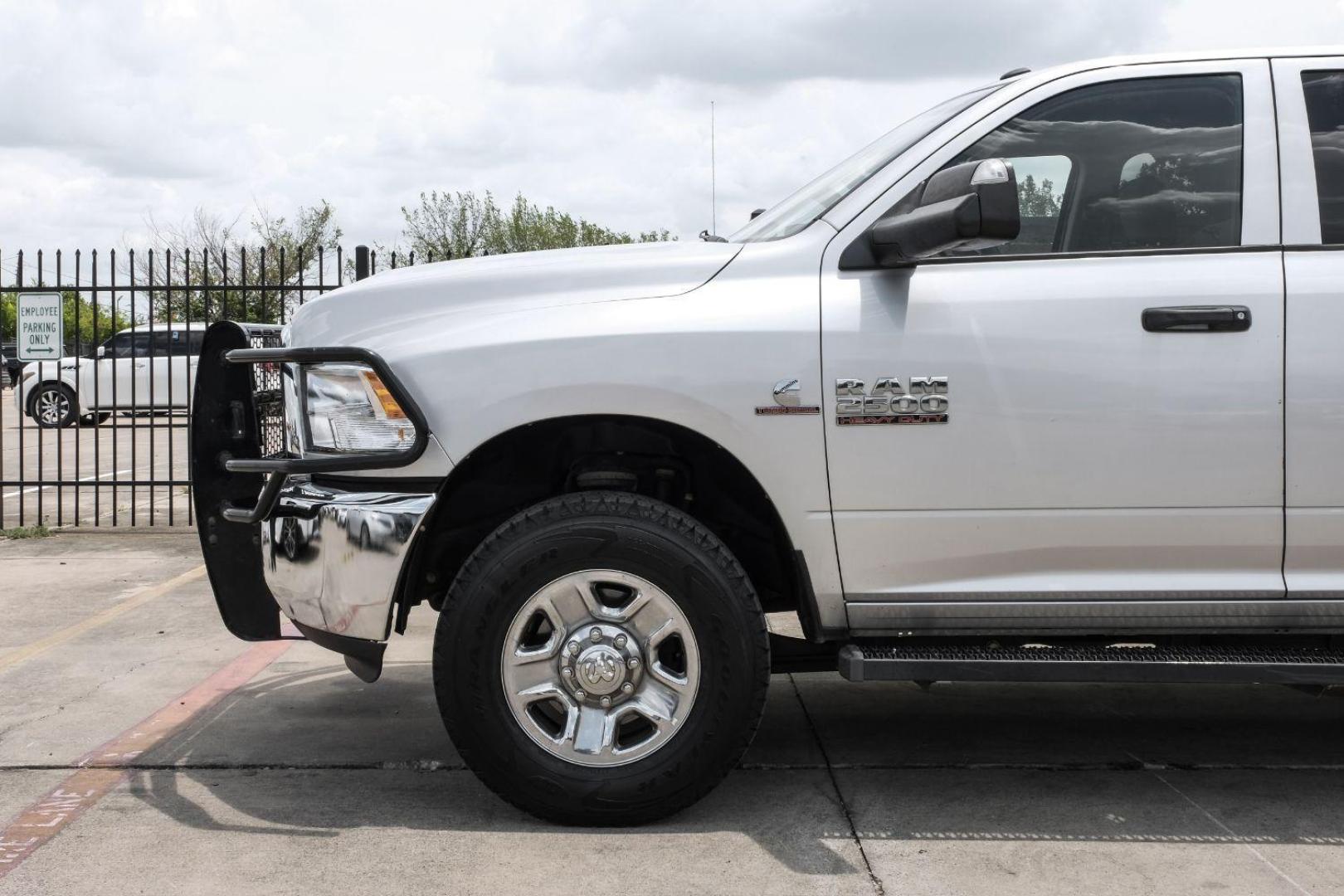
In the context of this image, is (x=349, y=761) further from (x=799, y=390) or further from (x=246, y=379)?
(x=799, y=390)

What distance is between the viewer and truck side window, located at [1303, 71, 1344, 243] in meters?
3.65

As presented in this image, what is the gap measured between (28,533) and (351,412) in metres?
6.82

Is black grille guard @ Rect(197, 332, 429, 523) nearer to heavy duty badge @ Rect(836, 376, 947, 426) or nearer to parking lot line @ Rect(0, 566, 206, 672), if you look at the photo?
heavy duty badge @ Rect(836, 376, 947, 426)

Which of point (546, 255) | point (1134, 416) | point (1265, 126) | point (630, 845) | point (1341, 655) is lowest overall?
point (630, 845)

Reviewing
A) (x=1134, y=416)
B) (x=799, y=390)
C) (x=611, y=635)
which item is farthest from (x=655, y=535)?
(x=1134, y=416)

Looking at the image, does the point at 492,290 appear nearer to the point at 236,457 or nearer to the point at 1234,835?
the point at 236,457

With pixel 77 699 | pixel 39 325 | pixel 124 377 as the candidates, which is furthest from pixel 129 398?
pixel 77 699

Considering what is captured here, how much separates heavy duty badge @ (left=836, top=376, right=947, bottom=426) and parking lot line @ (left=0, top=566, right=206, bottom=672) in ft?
12.6

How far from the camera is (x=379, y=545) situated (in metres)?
3.55

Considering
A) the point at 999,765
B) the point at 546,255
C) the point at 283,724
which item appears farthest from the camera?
the point at 283,724

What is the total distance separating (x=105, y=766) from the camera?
4238 mm

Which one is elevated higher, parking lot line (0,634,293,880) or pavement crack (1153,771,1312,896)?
parking lot line (0,634,293,880)

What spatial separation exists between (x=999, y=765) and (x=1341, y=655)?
42.3 inches

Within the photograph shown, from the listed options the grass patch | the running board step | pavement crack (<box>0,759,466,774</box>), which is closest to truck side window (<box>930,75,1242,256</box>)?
the running board step
